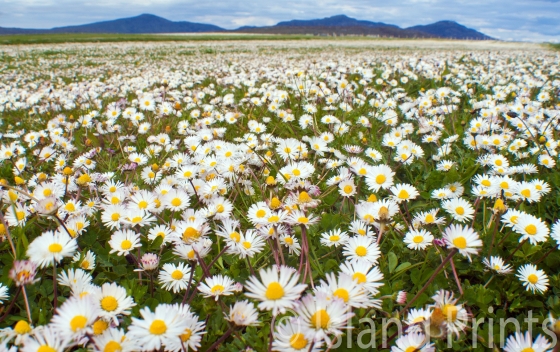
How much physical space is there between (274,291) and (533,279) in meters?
1.14

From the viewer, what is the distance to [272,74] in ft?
21.7

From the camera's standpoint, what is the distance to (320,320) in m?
0.88

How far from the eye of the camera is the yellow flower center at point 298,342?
932mm

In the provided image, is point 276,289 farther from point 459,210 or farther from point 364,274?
point 459,210

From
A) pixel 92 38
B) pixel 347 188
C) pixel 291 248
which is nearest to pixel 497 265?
pixel 347 188

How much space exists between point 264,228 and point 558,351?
96 centimetres

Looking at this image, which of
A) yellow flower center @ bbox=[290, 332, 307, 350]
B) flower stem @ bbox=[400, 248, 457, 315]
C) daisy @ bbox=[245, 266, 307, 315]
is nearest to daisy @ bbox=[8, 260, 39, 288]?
daisy @ bbox=[245, 266, 307, 315]

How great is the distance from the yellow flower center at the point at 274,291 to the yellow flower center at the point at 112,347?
409 mm

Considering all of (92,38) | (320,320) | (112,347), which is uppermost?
(92,38)

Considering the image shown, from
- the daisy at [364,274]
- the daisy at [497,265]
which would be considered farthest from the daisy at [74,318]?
the daisy at [497,265]

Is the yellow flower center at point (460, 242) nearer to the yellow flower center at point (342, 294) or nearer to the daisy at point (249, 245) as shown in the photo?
the yellow flower center at point (342, 294)

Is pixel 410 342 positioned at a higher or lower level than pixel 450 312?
lower

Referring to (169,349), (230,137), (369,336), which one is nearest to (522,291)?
(369,336)

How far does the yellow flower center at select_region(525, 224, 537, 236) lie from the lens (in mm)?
1500
